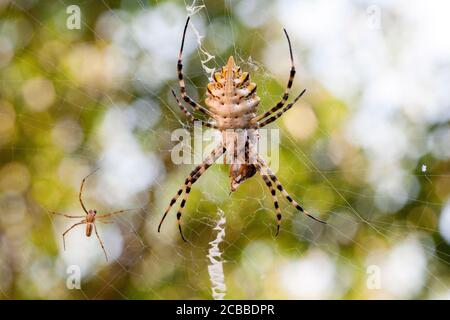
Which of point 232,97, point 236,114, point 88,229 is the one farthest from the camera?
point 88,229

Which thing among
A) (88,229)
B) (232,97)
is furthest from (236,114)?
(88,229)

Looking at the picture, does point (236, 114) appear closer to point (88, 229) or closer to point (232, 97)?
point (232, 97)

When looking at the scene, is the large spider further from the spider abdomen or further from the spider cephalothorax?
the spider abdomen

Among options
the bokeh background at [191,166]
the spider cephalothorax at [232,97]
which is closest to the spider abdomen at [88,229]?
the bokeh background at [191,166]

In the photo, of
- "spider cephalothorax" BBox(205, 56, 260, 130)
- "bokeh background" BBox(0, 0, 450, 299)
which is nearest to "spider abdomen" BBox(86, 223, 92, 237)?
"bokeh background" BBox(0, 0, 450, 299)

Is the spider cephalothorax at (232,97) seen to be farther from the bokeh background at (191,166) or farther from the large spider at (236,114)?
the bokeh background at (191,166)

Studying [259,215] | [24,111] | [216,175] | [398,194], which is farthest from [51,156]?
[398,194]
